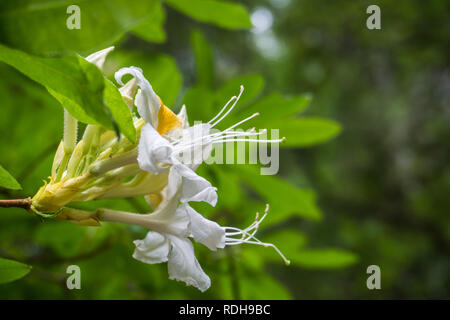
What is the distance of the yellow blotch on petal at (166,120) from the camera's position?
55 cm

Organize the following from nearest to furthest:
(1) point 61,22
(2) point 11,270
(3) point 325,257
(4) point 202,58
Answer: (1) point 61,22, (2) point 11,270, (4) point 202,58, (3) point 325,257

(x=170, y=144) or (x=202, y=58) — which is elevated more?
(x=202, y=58)

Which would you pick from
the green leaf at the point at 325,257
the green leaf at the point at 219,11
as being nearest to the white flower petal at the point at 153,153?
the green leaf at the point at 219,11

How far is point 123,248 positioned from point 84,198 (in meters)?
0.59

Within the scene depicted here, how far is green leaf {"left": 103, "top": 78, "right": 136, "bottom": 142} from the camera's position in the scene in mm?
442

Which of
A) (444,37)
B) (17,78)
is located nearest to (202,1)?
(17,78)

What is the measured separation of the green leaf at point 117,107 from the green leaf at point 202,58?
573mm

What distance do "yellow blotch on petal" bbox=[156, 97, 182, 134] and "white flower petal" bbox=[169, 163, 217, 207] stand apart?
6cm

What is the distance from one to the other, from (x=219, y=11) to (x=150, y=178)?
1.52 ft

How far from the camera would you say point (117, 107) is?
445mm

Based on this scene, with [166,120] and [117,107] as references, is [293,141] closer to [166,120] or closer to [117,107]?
[166,120]

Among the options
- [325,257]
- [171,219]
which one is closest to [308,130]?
[325,257]

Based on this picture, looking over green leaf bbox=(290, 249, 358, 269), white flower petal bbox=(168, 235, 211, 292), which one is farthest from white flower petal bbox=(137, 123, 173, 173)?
green leaf bbox=(290, 249, 358, 269)
